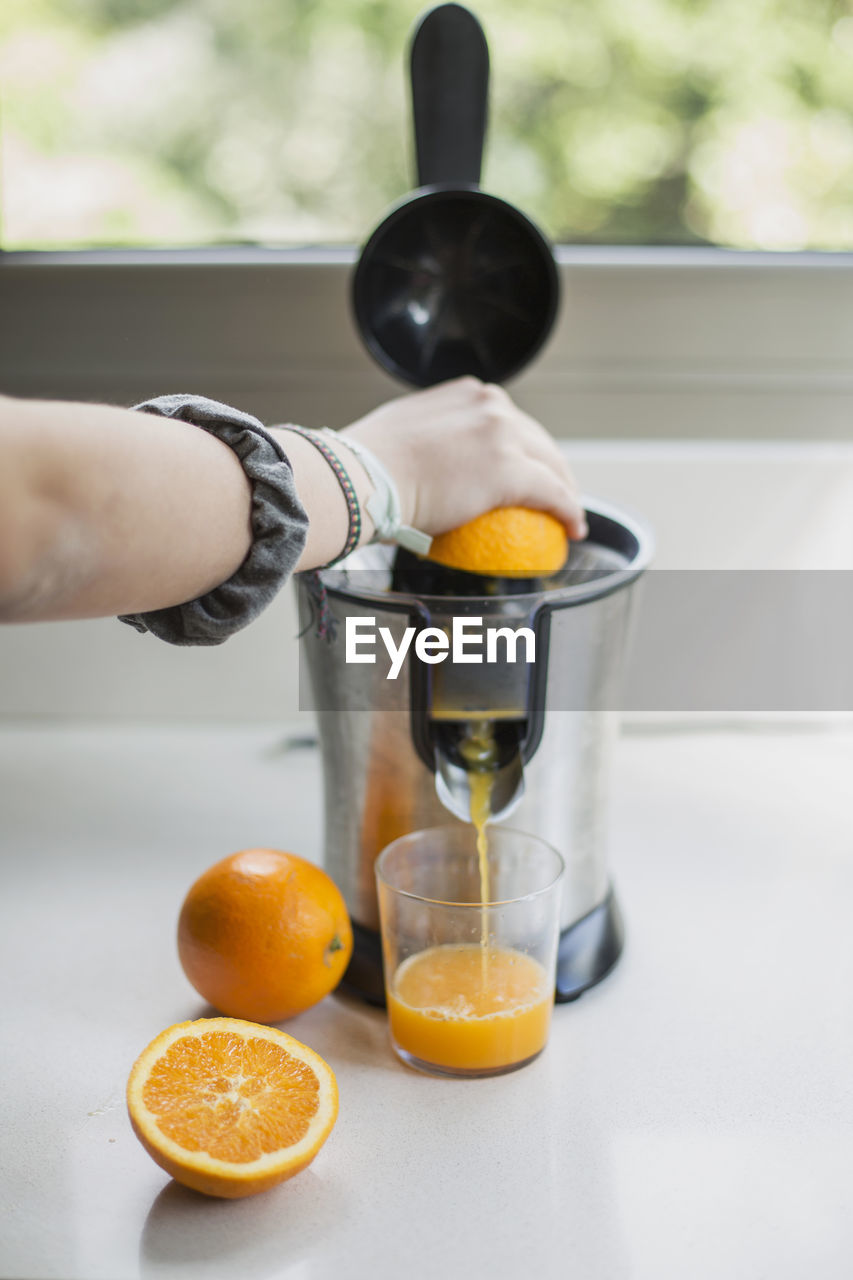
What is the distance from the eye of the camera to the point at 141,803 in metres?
0.89

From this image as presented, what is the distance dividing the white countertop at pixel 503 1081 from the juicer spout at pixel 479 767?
132 millimetres

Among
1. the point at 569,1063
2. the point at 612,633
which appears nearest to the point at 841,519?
the point at 612,633

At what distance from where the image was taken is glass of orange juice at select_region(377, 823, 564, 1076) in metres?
0.59

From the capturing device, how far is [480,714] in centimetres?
60

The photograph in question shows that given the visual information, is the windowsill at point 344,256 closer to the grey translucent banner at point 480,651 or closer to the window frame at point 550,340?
the window frame at point 550,340

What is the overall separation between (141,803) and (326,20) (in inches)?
28.3

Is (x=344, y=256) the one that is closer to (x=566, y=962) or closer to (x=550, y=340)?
(x=550, y=340)

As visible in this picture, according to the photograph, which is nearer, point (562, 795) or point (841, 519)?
point (562, 795)

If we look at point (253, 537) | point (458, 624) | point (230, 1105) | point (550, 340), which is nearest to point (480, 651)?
point (458, 624)

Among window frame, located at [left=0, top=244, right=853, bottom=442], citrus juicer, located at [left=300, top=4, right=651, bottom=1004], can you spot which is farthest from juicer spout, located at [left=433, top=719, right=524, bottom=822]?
window frame, located at [left=0, top=244, right=853, bottom=442]

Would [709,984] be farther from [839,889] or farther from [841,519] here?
[841,519]

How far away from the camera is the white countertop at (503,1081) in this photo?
48 centimetres

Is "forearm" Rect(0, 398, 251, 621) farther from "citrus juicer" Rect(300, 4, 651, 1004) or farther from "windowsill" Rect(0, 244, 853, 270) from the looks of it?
"windowsill" Rect(0, 244, 853, 270)

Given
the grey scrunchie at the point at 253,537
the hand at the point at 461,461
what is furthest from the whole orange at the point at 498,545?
the grey scrunchie at the point at 253,537
